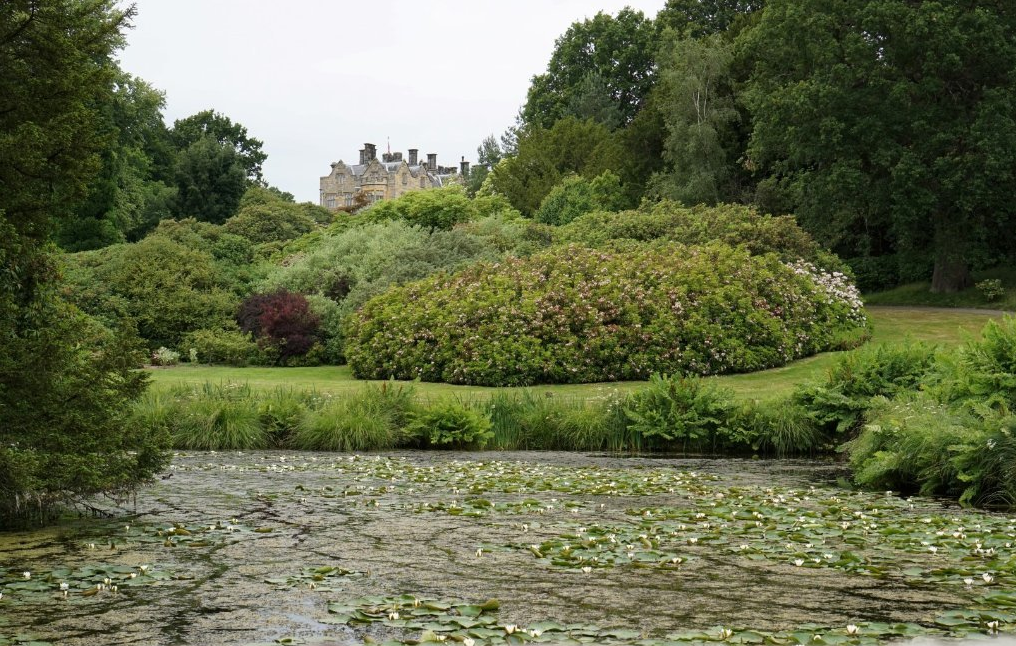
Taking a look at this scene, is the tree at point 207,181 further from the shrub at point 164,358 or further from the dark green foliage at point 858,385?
the dark green foliage at point 858,385

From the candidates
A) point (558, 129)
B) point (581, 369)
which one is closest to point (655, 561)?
point (581, 369)

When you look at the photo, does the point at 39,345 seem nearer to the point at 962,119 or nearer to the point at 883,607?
the point at 883,607

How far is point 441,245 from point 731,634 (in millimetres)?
20192

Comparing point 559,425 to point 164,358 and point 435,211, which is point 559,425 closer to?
point 164,358

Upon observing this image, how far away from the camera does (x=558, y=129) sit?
1753 inches

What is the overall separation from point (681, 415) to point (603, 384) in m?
4.00

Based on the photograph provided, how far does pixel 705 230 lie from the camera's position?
2234 cm

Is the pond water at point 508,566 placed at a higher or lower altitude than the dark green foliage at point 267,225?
lower

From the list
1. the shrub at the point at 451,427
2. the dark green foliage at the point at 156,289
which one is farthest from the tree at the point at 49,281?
the dark green foliage at the point at 156,289

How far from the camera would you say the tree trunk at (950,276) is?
30750 millimetres

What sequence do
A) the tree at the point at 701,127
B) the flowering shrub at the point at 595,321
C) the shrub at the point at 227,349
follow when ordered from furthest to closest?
the tree at the point at 701,127
the shrub at the point at 227,349
the flowering shrub at the point at 595,321

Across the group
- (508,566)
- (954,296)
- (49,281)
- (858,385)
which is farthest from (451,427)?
(954,296)

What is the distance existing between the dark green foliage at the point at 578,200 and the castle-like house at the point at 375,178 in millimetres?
61747

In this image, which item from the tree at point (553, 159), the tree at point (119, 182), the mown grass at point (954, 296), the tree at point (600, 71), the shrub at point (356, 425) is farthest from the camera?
the tree at point (600, 71)
